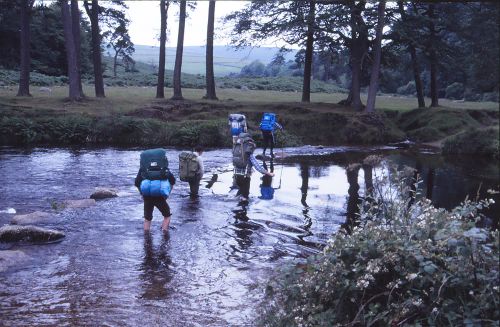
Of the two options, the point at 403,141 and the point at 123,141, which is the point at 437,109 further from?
the point at 123,141

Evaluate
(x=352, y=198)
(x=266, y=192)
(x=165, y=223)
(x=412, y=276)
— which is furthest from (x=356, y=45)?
(x=412, y=276)

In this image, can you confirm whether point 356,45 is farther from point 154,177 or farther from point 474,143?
point 154,177

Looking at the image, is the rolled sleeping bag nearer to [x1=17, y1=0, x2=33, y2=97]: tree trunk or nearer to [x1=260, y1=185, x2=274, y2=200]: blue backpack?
[x1=260, y1=185, x2=274, y2=200]: blue backpack

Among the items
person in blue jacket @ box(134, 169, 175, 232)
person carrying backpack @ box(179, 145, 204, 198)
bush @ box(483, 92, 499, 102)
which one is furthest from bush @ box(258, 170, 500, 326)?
person carrying backpack @ box(179, 145, 204, 198)

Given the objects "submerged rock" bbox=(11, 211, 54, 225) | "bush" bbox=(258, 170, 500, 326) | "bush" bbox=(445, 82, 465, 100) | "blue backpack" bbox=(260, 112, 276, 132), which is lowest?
"submerged rock" bbox=(11, 211, 54, 225)

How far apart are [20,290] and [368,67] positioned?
2958 cm

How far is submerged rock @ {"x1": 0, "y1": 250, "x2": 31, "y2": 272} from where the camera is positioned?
782 centimetres

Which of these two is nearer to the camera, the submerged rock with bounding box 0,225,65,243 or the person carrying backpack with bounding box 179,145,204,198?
the submerged rock with bounding box 0,225,65,243

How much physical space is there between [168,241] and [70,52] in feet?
68.9

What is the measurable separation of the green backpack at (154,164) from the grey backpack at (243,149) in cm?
519

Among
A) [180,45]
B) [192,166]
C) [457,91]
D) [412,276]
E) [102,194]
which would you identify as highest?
[180,45]

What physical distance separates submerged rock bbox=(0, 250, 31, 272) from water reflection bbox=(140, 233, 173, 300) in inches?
74.5

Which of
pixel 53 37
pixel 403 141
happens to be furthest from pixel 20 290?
pixel 53 37

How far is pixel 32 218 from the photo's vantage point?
10602 millimetres
